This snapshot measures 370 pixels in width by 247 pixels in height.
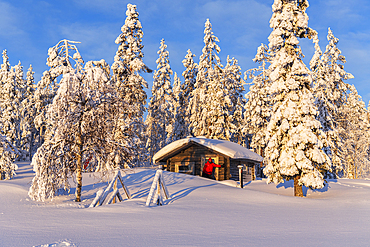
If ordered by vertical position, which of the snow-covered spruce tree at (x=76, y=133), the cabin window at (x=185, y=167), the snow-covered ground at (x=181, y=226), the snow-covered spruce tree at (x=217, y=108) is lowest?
the snow-covered ground at (x=181, y=226)

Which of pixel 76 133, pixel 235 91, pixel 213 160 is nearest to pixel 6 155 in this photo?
pixel 76 133

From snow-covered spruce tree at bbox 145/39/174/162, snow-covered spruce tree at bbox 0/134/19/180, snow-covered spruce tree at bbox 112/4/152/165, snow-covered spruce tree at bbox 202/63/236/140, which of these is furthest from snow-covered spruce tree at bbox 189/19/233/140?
snow-covered spruce tree at bbox 0/134/19/180

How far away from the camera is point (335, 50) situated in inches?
1273

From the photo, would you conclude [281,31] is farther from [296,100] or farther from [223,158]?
[223,158]

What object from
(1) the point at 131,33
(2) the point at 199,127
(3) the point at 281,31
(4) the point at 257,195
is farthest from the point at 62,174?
(2) the point at 199,127

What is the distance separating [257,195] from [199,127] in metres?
25.9

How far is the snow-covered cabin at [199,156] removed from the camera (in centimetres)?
2384

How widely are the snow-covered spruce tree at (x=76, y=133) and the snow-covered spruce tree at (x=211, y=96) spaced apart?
24.4 metres

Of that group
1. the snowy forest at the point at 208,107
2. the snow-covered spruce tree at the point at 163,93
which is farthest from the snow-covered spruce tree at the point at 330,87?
the snow-covered spruce tree at the point at 163,93

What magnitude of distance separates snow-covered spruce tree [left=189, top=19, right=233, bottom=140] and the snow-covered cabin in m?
10.3

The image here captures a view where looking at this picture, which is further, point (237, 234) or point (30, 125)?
point (30, 125)

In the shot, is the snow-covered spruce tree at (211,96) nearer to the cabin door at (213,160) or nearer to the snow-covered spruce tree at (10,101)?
the cabin door at (213,160)

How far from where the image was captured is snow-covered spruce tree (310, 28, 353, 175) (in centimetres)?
3000

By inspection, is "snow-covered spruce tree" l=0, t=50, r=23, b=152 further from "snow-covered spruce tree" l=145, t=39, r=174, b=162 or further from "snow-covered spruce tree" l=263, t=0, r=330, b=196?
"snow-covered spruce tree" l=263, t=0, r=330, b=196
